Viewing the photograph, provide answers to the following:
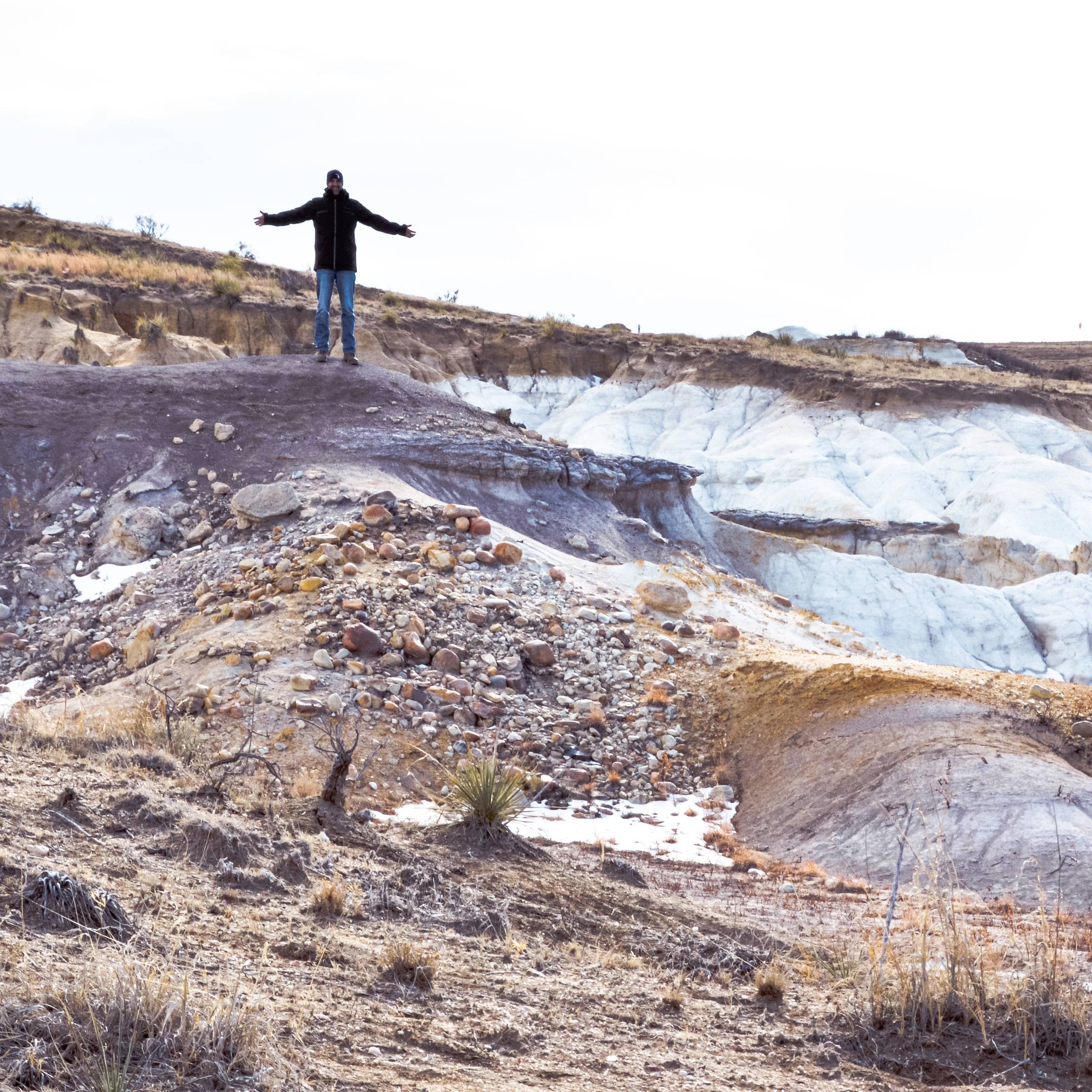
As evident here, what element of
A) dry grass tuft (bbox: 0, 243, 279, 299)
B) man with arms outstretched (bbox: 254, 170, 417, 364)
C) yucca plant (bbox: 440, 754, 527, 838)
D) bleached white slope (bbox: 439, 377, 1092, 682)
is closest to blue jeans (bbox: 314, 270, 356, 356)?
man with arms outstretched (bbox: 254, 170, 417, 364)

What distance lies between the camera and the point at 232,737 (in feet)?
22.9

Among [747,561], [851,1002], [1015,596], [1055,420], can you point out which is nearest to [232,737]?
[851,1002]

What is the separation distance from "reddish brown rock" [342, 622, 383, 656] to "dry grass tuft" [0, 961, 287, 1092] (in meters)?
5.63

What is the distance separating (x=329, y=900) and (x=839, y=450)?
78.6ft

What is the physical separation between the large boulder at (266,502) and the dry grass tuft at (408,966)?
7022 mm

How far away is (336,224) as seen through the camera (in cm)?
1065

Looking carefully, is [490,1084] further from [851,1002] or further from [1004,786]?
[1004,786]

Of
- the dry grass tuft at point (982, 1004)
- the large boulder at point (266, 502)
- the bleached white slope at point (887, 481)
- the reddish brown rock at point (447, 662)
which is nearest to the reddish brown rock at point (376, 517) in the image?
the large boulder at point (266, 502)

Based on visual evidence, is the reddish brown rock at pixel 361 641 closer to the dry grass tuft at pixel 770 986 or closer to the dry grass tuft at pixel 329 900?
the dry grass tuft at pixel 329 900

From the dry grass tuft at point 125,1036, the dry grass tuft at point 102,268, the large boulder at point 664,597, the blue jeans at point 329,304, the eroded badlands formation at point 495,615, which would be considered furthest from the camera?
the dry grass tuft at point 102,268

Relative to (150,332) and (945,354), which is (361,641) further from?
(945,354)

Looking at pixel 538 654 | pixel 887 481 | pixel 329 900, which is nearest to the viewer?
pixel 329 900

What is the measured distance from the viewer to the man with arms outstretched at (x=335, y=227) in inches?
414

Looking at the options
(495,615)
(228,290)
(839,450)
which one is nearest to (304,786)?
(495,615)
